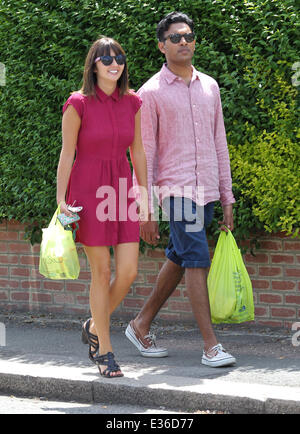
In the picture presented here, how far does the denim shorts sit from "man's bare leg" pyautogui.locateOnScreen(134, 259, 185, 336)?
239mm

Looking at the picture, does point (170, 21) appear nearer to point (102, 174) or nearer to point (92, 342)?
point (102, 174)

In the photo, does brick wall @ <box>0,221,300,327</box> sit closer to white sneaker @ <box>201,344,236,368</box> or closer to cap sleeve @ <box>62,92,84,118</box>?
white sneaker @ <box>201,344,236,368</box>

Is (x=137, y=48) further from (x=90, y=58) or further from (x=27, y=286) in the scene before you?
(x=27, y=286)

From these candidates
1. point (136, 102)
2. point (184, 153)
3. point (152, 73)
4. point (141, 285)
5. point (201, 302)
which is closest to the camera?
point (136, 102)

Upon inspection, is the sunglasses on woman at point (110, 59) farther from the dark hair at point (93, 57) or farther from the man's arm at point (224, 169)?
the man's arm at point (224, 169)

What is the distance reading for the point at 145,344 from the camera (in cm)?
627

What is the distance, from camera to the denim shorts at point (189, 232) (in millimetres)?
5844

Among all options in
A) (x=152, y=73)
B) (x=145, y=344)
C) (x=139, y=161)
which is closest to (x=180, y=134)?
(x=139, y=161)

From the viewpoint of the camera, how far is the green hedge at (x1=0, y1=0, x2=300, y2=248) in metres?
6.52

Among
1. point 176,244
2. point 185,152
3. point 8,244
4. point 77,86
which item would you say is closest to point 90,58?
point 185,152

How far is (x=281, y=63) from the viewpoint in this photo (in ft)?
21.4

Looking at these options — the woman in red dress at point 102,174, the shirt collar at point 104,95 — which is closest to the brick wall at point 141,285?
the woman in red dress at point 102,174

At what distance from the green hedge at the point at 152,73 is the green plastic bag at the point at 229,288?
1.94ft

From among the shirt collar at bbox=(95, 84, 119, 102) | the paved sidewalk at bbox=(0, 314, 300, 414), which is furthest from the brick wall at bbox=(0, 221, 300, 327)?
the shirt collar at bbox=(95, 84, 119, 102)
